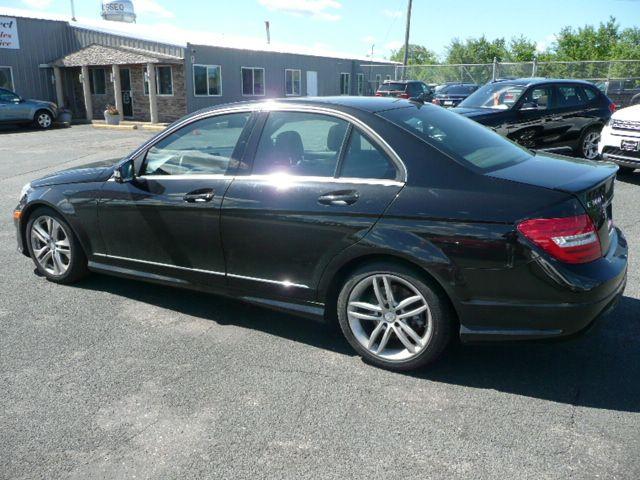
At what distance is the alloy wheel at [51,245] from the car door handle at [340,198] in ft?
8.52

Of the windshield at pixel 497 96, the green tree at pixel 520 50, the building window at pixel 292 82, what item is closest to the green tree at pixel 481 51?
the green tree at pixel 520 50

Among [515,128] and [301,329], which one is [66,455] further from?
[515,128]

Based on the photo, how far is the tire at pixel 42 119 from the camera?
22516mm

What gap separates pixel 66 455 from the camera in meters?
2.79

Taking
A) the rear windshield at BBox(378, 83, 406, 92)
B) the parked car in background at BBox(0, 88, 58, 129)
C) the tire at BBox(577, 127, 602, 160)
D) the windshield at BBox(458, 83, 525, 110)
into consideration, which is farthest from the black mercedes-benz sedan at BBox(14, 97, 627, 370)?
the rear windshield at BBox(378, 83, 406, 92)

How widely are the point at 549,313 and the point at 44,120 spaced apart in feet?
78.1

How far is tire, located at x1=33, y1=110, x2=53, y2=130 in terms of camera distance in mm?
22516

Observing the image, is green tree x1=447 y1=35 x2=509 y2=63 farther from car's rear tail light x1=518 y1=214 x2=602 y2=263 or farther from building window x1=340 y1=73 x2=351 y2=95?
car's rear tail light x1=518 y1=214 x2=602 y2=263

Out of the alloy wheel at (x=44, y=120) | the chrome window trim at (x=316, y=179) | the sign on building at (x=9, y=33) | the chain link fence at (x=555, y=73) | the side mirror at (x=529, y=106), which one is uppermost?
the sign on building at (x=9, y=33)

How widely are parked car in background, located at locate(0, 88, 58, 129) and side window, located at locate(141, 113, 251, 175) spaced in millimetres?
20370

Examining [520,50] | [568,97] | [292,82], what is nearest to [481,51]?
[520,50]

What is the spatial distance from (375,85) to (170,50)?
701 inches

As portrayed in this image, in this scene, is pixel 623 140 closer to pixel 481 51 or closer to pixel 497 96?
pixel 497 96

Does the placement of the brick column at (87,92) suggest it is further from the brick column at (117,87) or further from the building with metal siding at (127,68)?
the brick column at (117,87)
